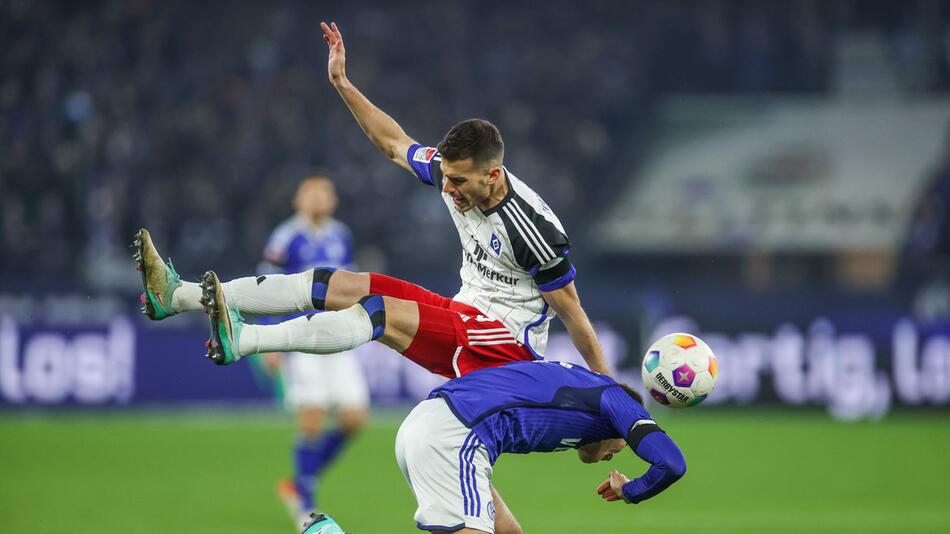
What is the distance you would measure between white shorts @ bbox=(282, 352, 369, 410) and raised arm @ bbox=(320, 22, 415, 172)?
10.8 feet

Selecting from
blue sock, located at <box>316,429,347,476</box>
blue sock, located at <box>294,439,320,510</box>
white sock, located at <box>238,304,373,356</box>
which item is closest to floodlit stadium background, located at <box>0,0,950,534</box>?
blue sock, located at <box>294,439,320,510</box>

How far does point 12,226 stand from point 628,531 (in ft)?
36.8

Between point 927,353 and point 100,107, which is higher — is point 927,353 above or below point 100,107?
below

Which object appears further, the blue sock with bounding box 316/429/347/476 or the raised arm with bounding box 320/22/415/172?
the blue sock with bounding box 316/429/347/476

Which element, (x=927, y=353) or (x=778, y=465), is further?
(x=927, y=353)

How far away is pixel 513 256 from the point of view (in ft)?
20.1

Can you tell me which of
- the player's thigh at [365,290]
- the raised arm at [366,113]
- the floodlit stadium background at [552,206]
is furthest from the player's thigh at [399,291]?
the floodlit stadium background at [552,206]

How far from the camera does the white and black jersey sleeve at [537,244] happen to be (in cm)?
602

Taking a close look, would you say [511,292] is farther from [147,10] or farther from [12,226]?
[147,10]

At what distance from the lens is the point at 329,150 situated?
20281 mm

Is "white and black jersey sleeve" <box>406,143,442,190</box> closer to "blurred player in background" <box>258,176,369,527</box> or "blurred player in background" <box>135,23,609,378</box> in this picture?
"blurred player in background" <box>135,23,609,378</box>

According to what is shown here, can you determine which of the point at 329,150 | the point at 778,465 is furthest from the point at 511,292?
the point at 329,150

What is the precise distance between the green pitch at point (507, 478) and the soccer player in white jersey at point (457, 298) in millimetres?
3073

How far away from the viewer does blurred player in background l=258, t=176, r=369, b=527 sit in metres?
9.50
